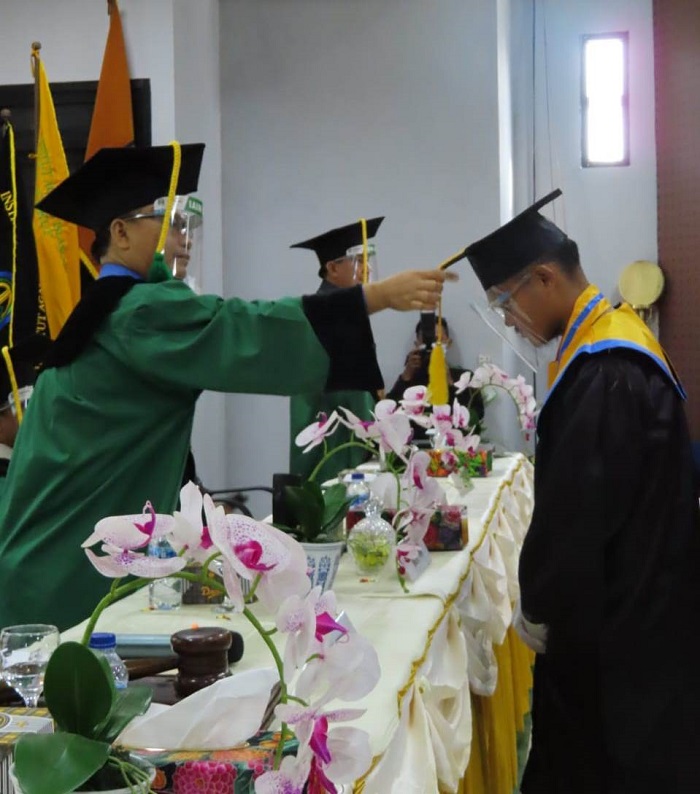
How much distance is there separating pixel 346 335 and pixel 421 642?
63 cm

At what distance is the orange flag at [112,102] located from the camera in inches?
166

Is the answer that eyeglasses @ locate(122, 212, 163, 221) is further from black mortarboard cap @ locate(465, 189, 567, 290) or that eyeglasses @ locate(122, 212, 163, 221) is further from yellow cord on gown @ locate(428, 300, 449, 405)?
yellow cord on gown @ locate(428, 300, 449, 405)

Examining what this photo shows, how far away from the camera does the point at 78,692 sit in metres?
0.78

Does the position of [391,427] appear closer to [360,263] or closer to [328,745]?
[328,745]

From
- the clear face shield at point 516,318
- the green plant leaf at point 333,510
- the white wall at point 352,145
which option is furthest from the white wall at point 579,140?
the green plant leaf at point 333,510

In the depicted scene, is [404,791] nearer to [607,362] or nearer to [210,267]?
[607,362]

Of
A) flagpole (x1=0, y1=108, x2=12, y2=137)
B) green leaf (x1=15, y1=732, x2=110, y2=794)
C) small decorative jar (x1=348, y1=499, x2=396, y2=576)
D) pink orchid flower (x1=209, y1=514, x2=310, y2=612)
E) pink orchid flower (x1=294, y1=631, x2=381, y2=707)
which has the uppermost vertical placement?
flagpole (x1=0, y1=108, x2=12, y2=137)

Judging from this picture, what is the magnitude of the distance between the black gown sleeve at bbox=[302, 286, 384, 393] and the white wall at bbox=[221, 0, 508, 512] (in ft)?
13.3

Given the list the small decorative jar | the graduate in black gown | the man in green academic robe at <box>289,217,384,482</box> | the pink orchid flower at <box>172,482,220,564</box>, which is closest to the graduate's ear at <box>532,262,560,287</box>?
the graduate in black gown

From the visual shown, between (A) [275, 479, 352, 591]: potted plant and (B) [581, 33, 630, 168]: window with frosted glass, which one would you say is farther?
(B) [581, 33, 630, 168]: window with frosted glass

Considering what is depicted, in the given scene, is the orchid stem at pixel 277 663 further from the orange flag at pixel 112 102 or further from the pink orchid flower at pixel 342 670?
the orange flag at pixel 112 102

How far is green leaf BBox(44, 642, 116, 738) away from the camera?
0.77m

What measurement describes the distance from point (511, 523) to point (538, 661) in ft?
4.98

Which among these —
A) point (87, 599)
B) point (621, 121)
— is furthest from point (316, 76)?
point (87, 599)
